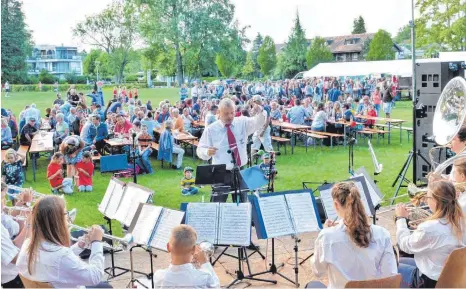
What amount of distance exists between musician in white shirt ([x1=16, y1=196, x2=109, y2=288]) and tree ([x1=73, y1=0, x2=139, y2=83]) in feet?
159

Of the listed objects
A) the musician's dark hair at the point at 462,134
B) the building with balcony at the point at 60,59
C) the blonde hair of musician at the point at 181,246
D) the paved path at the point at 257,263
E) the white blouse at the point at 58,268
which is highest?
the building with balcony at the point at 60,59

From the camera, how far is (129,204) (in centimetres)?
598

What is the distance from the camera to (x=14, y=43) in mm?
47375

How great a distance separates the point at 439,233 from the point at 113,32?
178 feet

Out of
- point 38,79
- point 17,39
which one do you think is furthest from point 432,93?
point 38,79

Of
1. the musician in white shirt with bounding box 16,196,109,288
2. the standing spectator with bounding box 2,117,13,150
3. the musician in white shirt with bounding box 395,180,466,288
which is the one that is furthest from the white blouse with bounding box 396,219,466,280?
the standing spectator with bounding box 2,117,13,150

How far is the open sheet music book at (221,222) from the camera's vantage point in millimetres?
5352

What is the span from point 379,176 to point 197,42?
30.3 meters

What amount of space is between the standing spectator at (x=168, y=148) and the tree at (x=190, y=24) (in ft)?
84.6

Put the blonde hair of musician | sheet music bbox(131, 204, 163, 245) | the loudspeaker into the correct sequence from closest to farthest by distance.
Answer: the blonde hair of musician, sheet music bbox(131, 204, 163, 245), the loudspeaker

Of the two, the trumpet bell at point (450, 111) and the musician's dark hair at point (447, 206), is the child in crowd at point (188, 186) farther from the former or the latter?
the musician's dark hair at point (447, 206)

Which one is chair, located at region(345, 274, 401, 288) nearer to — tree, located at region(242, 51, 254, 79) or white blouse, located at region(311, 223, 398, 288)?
white blouse, located at region(311, 223, 398, 288)

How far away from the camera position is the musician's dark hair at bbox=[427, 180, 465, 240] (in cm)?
428

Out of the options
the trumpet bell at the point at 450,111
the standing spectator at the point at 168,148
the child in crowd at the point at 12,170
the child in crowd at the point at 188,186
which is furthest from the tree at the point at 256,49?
the trumpet bell at the point at 450,111
